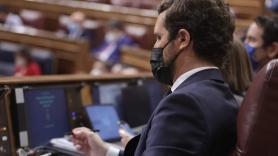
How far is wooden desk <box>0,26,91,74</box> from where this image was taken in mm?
5637

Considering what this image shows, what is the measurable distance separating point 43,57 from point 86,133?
12.3 feet

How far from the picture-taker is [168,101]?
122 centimetres

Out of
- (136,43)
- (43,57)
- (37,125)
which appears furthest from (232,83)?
(136,43)

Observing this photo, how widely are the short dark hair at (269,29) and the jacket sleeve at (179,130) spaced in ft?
4.88

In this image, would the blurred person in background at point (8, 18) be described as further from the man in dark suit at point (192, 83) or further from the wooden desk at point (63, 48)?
the man in dark suit at point (192, 83)

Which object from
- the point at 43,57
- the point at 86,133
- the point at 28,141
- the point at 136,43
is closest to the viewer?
the point at 86,133

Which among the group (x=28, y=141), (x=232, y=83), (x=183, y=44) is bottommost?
(x=28, y=141)

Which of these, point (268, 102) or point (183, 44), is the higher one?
→ point (183, 44)

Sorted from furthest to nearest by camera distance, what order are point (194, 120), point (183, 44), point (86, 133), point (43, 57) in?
point (43, 57), point (86, 133), point (183, 44), point (194, 120)

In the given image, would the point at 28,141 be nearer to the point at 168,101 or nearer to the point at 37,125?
the point at 37,125

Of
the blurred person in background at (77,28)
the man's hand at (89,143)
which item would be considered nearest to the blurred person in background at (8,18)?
the blurred person in background at (77,28)

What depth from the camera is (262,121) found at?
1246 millimetres

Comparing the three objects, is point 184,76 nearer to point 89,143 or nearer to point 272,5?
point 89,143

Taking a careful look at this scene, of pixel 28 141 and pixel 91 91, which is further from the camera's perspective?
pixel 91 91
